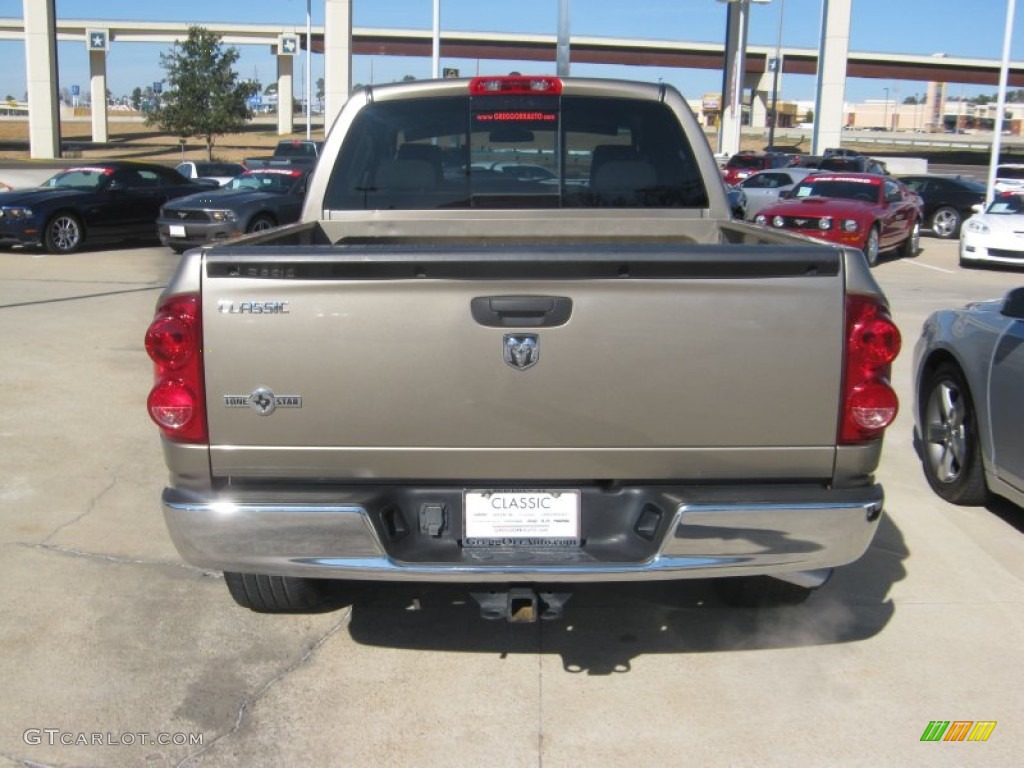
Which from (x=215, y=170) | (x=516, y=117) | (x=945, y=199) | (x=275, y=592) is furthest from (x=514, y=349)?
(x=215, y=170)

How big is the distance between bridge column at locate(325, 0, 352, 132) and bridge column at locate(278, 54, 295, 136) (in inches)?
1436

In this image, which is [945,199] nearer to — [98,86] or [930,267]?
[930,267]

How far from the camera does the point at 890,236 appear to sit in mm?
18312

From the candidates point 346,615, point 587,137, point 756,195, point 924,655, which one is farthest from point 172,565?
point 756,195

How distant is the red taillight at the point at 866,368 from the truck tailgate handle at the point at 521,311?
870 millimetres

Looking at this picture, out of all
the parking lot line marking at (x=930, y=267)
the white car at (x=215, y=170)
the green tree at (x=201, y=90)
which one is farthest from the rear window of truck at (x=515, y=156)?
the green tree at (x=201, y=90)

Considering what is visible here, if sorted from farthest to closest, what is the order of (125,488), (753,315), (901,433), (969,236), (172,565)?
(969,236)
(901,433)
(125,488)
(172,565)
(753,315)

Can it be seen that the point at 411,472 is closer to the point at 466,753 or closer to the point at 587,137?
the point at 466,753

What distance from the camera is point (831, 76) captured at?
45656mm

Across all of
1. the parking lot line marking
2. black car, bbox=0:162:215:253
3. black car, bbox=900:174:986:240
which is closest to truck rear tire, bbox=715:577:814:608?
the parking lot line marking

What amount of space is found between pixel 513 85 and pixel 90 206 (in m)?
14.7

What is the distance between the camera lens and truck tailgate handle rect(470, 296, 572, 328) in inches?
123

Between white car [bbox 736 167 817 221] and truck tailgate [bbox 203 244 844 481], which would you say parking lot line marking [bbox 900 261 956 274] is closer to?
white car [bbox 736 167 817 221]

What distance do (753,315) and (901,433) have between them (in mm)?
4806
